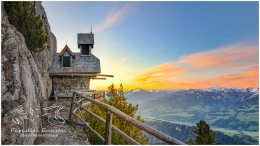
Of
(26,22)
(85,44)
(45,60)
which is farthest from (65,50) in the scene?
(26,22)

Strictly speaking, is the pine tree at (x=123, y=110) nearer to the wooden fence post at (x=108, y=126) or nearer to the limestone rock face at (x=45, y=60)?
the limestone rock face at (x=45, y=60)

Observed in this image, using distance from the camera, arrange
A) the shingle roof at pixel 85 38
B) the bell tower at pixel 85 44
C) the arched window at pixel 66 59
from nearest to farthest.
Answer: the arched window at pixel 66 59 < the bell tower at pixel 85 44 < the shingle roof at pixel 85 38

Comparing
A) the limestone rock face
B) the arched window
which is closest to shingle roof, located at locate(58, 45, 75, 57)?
the arched window

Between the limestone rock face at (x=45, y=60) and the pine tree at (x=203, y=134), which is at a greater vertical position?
the limestone rock face at (x=45, y=60)

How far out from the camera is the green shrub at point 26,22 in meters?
16.7

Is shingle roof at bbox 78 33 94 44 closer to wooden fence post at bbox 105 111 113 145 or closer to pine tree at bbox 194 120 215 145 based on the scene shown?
pine tree at bbox 194 120 215 145

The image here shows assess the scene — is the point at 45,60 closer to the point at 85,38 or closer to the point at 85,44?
the point at 85,44

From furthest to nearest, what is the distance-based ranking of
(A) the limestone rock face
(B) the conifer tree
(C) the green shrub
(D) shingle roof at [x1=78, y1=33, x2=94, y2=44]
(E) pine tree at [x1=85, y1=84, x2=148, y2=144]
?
(B) the conifer tree < (D) shingle roof at [x1=78, y1=33, x2=94, y2=44] < (A) the limestone rock face < (E) pine tree at [x1=85, y1=84, x2=148, y2=144] < (C) the green shrub

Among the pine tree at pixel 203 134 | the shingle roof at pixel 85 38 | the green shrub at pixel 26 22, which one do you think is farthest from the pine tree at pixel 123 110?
the pine tree at pixel 203 134

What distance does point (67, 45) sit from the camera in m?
32.9

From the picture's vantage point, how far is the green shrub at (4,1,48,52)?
16731mm

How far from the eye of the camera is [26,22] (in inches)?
743

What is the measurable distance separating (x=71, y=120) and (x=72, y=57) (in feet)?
72.7

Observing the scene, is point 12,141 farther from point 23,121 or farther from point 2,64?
point 2,64
